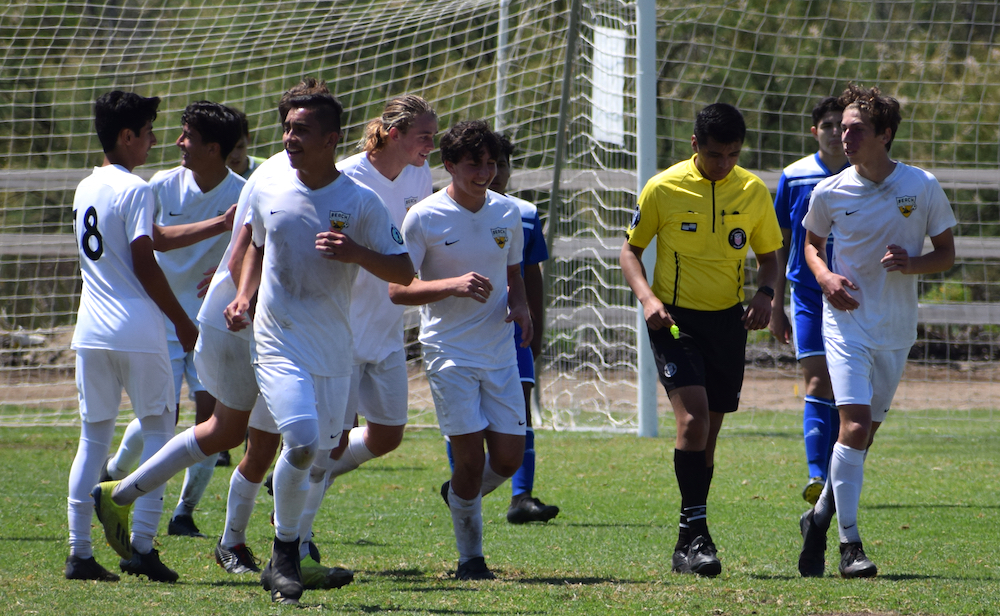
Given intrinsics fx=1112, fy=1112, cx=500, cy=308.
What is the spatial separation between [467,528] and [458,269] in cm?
106

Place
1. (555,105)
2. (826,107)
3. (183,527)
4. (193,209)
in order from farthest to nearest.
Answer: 1. (555,105)
2. (826,107)
3. (183,527)
4. (193,209)

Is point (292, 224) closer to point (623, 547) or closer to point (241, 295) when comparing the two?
point (241, 295)

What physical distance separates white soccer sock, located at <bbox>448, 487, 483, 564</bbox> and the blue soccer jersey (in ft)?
7.73

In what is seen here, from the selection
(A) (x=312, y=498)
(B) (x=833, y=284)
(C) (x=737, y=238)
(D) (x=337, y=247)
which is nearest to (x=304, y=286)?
(D) (x=337, y=247)

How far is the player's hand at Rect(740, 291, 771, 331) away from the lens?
4734 mm

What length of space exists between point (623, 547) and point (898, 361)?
154 centimetres

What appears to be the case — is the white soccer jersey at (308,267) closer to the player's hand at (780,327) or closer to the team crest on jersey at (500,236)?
the team crest on jersey at (500,236)

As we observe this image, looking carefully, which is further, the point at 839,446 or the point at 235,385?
the point at 839,446

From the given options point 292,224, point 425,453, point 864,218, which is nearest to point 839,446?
point 864,218

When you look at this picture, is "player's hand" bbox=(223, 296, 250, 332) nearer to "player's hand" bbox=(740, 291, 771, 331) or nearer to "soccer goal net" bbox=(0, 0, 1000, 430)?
"player's hand" bbox=(740, 291, 771, 331)

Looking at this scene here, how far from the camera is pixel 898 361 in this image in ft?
15.2

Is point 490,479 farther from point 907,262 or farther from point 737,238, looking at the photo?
point 907,262

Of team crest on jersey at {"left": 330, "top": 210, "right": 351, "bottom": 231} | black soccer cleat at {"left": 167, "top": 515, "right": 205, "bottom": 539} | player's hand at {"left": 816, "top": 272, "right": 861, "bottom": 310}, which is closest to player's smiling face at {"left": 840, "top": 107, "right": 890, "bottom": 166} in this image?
player's hand at {"left": 816, "top": 272, "right": 861, "bottom": 310}

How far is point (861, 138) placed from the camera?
4594mm
